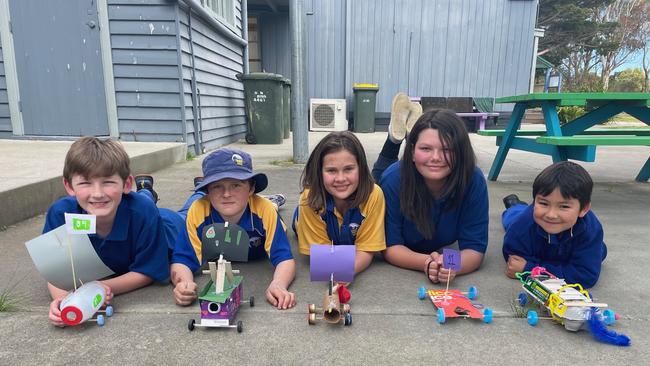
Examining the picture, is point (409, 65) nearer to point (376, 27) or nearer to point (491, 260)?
point (376, 27)

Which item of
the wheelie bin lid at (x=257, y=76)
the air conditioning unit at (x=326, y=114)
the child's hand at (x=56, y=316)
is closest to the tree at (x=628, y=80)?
the air conditioning unit at (x=326, y=114)

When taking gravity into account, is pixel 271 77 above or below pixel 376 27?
below

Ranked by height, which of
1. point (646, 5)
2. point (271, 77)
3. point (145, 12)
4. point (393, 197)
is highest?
point (646, 5)

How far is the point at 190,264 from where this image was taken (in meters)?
1.97

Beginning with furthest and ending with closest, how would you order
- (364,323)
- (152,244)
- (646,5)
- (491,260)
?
(646,5), (491,260), (152,244), (364,323)

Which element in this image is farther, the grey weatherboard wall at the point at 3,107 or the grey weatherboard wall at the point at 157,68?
the grey weatherboard wall at the point at 3,107

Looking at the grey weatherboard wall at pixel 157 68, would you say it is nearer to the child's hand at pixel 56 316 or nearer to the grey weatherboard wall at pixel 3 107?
the grey weatherboard wall at pixel 3 107

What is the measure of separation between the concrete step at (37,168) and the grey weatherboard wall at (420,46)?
23.3 ft

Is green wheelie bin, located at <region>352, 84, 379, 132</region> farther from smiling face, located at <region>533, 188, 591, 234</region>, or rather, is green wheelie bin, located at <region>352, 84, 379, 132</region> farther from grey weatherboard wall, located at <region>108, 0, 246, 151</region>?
smiling face, located at <region>533, 188, 591, 234</region>

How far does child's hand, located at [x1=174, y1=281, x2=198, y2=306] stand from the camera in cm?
173

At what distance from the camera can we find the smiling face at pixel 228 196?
191cm

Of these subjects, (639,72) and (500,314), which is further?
(639,72)

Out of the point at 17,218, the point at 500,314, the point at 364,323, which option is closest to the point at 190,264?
the point at 364,323

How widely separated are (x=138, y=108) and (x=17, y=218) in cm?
287
